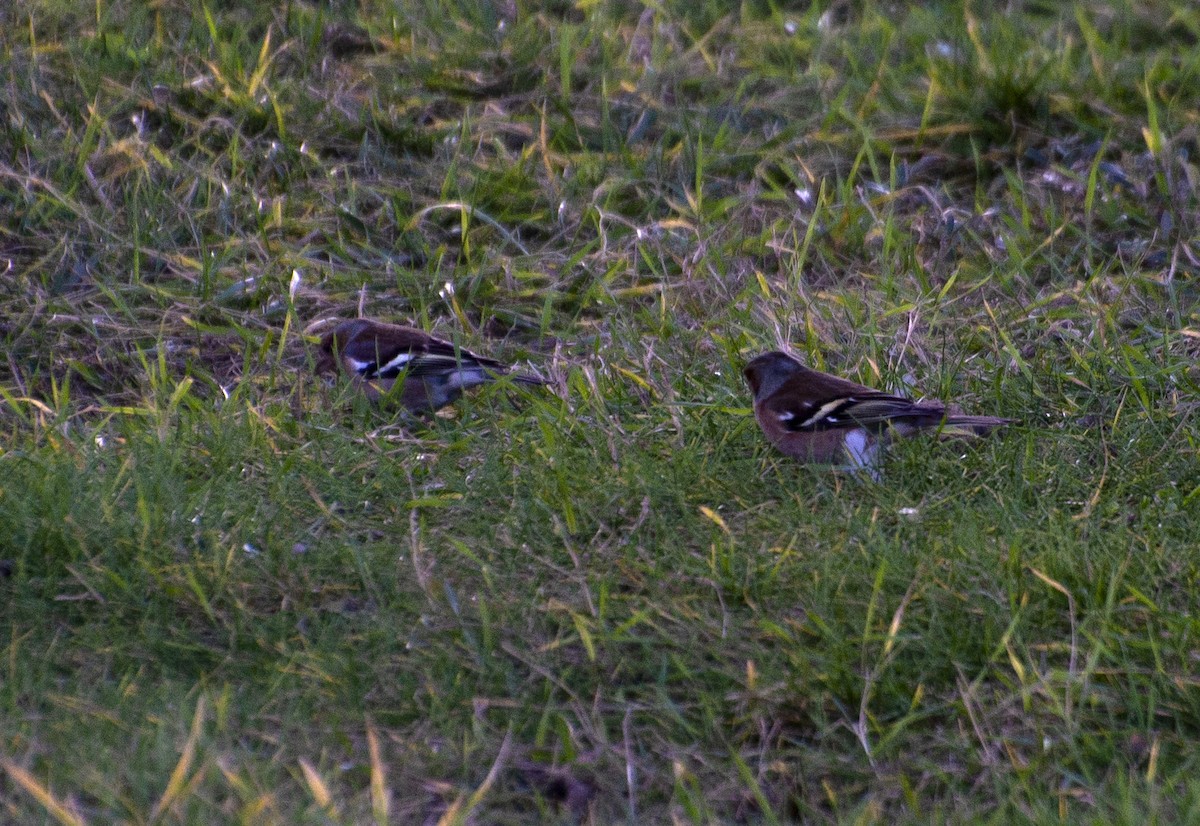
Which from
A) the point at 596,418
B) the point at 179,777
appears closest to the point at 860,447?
the point at 596,418

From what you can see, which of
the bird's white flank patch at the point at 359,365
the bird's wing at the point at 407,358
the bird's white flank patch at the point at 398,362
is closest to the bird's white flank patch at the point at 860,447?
the bird's wing at the point at 407,358

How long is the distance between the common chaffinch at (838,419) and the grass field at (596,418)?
0.10m

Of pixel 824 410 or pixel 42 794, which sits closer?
pixel 42 794

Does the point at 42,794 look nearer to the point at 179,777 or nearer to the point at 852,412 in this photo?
the point at 179,777

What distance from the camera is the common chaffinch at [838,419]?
5.00m

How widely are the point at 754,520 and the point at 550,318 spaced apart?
6.88ft

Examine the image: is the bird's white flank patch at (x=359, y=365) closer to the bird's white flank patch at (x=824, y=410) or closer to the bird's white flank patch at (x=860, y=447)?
the bird's white flank patch at (x=824, y=410)

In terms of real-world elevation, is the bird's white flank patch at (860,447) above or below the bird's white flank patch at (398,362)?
above

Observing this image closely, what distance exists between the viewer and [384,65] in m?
8.13

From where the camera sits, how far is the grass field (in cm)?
360

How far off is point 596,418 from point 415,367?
0.88 metres

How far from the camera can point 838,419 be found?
5.06 meters

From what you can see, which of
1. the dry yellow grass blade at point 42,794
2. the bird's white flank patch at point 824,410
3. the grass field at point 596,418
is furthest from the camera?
the bird's white flank patch at point 824,410

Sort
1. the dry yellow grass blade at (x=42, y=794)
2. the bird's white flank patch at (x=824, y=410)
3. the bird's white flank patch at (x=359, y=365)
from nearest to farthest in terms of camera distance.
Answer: the dry yellow grass blade at (x=42, y=794) → the bird's white flank patch at (x=824, y=410) → the bird's white flank patch at (x=359, y=365)
